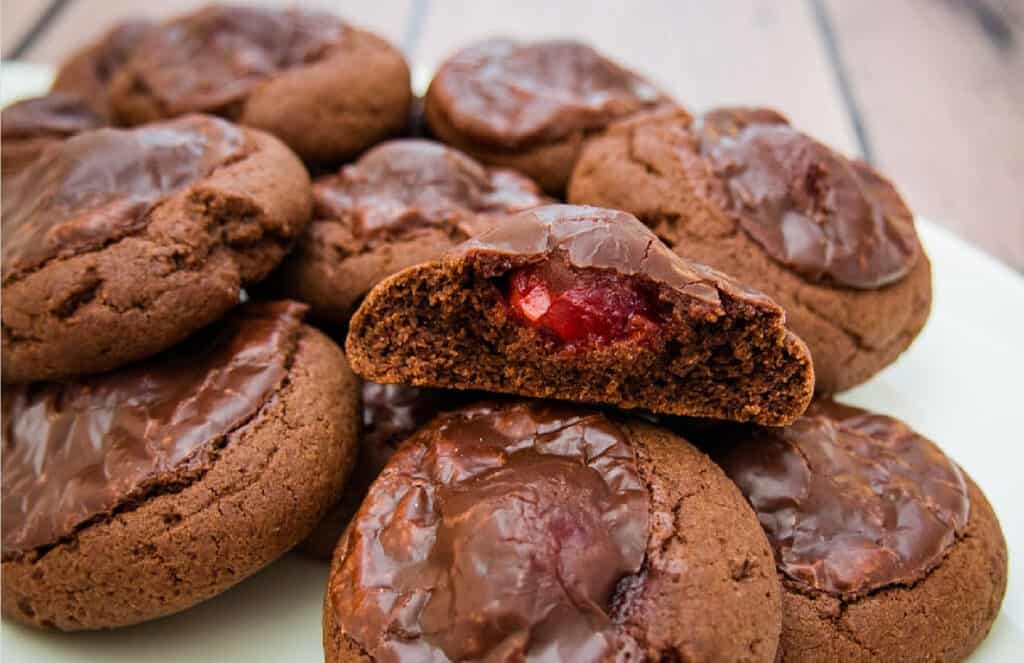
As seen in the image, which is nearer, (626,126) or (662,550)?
(662,550)

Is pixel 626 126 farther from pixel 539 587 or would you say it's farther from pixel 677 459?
pixel 539 587

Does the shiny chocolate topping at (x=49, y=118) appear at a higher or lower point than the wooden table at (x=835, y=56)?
lower

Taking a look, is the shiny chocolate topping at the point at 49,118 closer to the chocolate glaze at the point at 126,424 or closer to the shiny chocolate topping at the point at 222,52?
the shiny chocolate topping at the point at 222,52

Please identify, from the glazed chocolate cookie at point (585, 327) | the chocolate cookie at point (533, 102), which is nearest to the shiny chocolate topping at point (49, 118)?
the chocolate cookie at point (533, 102)

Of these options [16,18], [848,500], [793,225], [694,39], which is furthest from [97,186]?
[694,39]

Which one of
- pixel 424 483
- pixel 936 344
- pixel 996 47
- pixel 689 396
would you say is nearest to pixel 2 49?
pixel 424 483
